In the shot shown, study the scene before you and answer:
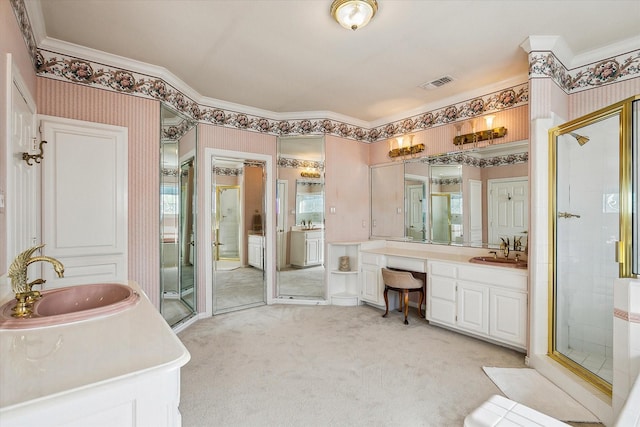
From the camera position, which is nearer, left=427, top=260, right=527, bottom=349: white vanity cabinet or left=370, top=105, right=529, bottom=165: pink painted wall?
left=427, top=260, right=527, bottom=349: white vanity cabinet

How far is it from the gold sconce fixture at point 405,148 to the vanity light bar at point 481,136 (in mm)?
507

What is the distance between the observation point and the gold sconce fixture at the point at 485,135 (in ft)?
10.6

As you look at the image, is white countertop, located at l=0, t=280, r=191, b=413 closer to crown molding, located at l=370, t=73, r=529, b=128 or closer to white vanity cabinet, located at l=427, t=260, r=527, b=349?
white vanity cabinet, located at l=427, t=260, r=527, b=349

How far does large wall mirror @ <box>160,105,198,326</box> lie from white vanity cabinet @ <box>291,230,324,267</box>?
1.35 metres

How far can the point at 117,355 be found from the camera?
922 millimetres

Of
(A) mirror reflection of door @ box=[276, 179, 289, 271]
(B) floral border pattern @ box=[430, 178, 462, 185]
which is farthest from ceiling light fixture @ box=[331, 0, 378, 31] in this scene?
(A) mirror reflection of door @ box=[276, 179, 289, 271]

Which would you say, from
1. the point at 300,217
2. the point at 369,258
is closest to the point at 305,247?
the point at 300,217

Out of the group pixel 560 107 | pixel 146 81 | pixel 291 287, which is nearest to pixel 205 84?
pixel 146 81

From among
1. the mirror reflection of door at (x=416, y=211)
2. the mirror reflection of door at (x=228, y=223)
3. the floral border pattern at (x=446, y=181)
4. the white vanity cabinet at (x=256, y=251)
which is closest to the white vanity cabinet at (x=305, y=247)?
the white vanity cabinet at (x=256, y=251)

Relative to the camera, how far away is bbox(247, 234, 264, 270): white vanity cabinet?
4215 mm

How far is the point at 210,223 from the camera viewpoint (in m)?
3.76

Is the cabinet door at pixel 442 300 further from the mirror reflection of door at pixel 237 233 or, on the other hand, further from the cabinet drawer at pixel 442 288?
the mirror reflection of door at pixel 237 233

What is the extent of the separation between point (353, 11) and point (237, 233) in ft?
9.59

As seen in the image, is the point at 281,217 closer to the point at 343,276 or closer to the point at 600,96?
the point at 343,276
